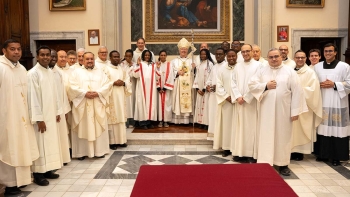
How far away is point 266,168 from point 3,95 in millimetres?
3376

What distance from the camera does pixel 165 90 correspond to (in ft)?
29.9

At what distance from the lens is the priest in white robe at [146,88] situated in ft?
28.8

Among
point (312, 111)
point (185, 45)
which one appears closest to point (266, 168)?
point (312, 111)

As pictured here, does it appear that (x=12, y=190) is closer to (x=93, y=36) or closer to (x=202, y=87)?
(x=202, y=87)

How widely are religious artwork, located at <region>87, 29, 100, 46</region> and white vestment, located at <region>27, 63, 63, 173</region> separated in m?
5.26

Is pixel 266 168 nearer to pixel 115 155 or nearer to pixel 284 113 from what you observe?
pixel 284 113

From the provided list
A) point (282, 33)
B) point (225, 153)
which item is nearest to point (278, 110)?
point (225, 153)

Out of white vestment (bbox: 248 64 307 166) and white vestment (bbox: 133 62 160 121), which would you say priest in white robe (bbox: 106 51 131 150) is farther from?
white vestment (bbox: 248 64 307 166)

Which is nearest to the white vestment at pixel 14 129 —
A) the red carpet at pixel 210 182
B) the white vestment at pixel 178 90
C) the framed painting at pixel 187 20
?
the red carpet at pixel 210 182

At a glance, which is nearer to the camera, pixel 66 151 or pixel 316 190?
pixel 316 190

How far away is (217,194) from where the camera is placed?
244cm

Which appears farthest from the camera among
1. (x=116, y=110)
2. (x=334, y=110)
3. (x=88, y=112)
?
(x=116, y=110)

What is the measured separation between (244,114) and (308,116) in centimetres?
112

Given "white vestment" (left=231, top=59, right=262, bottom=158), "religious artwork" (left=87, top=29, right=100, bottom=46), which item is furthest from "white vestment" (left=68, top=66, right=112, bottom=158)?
"religious artwork" (left=87, top=29, right=100, bottom=46)
